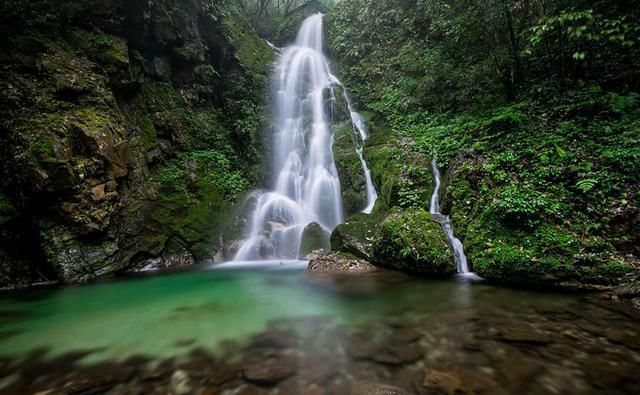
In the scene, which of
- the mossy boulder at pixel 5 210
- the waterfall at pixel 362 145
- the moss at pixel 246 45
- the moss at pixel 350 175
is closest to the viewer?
the mossy boulder at pixel 5 210

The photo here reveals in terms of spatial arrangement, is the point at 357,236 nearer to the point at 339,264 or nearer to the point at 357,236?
the point at 357,236

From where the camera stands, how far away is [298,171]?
11711mm

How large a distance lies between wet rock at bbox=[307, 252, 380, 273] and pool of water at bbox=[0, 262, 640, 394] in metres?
1.20

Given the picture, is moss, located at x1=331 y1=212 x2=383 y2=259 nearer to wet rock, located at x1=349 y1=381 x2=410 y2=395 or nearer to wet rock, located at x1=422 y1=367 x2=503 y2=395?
wet rock, located at x1=422 y1=367 x2=503 y2=395

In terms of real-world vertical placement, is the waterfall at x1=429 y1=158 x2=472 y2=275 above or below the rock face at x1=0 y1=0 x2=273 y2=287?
below

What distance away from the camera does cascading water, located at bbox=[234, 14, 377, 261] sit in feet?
31.6

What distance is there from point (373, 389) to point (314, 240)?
6625 mm

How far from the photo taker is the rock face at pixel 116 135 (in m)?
6.86

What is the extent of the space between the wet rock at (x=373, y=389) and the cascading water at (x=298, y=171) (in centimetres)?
677

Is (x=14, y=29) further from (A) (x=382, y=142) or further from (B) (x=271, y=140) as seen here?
(A) (x=382, y=142)

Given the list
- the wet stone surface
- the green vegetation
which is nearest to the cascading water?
the green vegetation

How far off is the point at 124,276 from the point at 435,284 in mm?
7575

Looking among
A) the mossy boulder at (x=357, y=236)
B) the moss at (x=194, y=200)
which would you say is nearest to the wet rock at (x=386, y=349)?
the mossy boulder at (x=357, y=236)

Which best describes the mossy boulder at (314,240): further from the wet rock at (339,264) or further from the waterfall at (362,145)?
the waterfall at (362,145)
